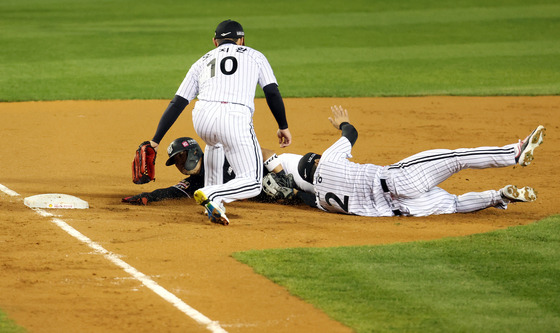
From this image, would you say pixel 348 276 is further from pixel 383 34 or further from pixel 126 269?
pixel 383 34

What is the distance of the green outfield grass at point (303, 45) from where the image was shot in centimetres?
1585

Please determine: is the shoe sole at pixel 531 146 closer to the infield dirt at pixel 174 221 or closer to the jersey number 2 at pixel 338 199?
the infield dirt at pixel 174 221

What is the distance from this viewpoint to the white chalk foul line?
199 inches

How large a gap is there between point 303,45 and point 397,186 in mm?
13444

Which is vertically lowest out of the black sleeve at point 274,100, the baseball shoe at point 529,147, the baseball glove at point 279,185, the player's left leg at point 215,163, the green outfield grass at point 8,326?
the green outfield grass at point 8,326

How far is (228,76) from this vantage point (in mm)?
7684

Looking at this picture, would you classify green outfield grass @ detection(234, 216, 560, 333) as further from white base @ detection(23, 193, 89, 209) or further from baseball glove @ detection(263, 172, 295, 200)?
white base @ detection(23, 193, 89, 209)

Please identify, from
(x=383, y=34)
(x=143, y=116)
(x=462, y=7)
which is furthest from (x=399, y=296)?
(x=462, y=7)

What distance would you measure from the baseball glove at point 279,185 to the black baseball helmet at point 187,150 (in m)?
0.68

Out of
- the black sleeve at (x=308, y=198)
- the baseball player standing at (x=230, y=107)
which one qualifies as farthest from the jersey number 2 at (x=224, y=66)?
the black sleeve at (x=308, y=198)

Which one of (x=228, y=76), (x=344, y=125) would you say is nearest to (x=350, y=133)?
(x=344, y=125)

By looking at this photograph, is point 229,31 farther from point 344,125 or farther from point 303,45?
point 303,45

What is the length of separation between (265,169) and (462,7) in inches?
781

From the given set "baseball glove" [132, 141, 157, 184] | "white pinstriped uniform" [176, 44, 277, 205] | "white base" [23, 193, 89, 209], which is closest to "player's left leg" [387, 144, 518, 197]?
"white pinstriped uniform" [176, 44, 277, 205]
